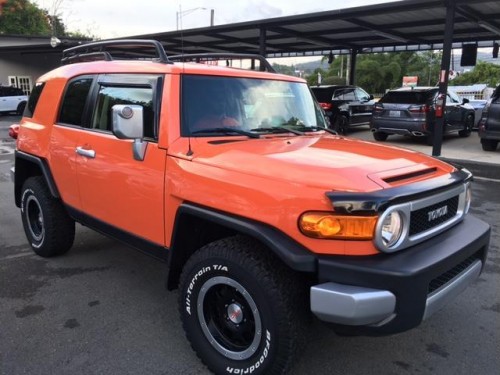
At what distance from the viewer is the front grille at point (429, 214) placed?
2.55m

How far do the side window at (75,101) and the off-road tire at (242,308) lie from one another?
6.36 ft

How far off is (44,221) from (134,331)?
177 cm

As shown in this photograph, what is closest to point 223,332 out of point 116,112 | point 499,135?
point 116,112

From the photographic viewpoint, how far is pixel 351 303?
2.22 meters

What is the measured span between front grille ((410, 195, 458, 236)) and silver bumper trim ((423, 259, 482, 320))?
319 millimetres

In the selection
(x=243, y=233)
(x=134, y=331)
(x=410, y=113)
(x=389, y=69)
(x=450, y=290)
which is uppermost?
(x=389, y=69)

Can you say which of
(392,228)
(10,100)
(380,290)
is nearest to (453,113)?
(392,228)

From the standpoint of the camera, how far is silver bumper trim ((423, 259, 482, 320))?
2.43 m

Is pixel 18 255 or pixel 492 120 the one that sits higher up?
pixel 492 120

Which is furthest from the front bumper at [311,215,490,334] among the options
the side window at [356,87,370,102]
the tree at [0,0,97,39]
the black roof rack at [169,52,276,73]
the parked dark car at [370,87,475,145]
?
the tree at [0,0,97,39]

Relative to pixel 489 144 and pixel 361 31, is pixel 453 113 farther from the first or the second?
pixel 361 31

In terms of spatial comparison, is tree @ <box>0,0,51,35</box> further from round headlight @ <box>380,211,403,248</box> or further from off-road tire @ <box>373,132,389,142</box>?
round headlight @ <box>380,211,403,248</box>

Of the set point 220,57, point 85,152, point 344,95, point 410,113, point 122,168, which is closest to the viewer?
point 122,168

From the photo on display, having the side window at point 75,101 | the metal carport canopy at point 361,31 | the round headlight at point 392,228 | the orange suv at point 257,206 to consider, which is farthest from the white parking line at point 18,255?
the metal carport canopy at point 361,31
